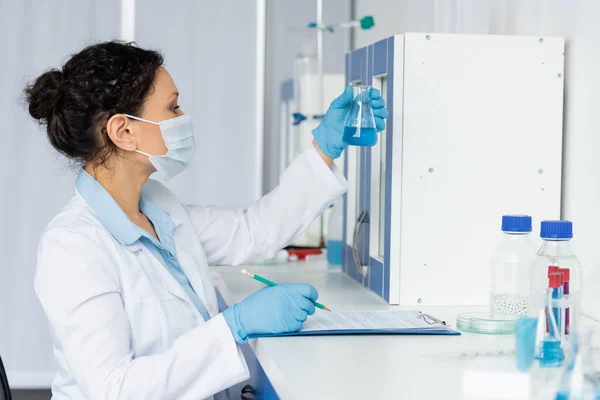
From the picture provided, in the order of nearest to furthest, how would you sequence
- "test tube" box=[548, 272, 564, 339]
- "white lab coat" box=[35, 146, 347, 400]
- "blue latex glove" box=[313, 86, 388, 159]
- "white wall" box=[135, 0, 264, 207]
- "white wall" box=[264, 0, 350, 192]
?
1. "test tube" box=[548, 272, 564, 339]
2. "white lab coat" box=[35, 146, 347, 400]
3. "blue latex glove" box=[313, 86, 388, 159]
4. "white wall" box=[135, 0, 264, 207]
5. "white wall" box=[264, 0, 350, 192]

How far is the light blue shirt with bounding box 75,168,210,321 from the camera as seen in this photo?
1242 millimetres

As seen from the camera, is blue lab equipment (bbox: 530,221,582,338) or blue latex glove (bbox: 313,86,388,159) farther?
blue latex glove (bbox: 313,86,388,159)

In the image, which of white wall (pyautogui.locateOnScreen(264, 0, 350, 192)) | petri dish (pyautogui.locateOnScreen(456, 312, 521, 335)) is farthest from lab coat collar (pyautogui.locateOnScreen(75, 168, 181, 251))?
white wall (pyautogui.locateOnScreen(264, 0, 350, 192))

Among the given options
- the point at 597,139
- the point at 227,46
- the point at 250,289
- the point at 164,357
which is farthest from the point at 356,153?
the point at 227,46

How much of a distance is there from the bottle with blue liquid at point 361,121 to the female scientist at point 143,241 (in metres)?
0.02

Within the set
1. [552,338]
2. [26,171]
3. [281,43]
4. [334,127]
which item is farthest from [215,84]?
[552,338]

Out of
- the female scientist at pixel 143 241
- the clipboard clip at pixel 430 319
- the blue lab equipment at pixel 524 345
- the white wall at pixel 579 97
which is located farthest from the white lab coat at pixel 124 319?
the white wall at pixel 579 97

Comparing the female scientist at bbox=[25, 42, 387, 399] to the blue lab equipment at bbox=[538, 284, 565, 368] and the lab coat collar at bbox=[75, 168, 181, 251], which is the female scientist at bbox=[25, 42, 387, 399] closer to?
the lab coat collar at bbox=[75, 168, 181, 251]

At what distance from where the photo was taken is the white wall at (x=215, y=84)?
3.14 metres

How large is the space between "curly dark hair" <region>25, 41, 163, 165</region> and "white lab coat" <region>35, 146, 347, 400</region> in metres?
0.11

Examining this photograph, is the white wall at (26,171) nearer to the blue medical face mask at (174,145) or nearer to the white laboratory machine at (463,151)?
the blue medical face mask at (174,145)

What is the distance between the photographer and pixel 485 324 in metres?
1.18

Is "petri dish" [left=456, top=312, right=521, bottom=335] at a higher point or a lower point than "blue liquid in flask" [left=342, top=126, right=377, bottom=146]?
lower

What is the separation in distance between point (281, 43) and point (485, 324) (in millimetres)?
2392
